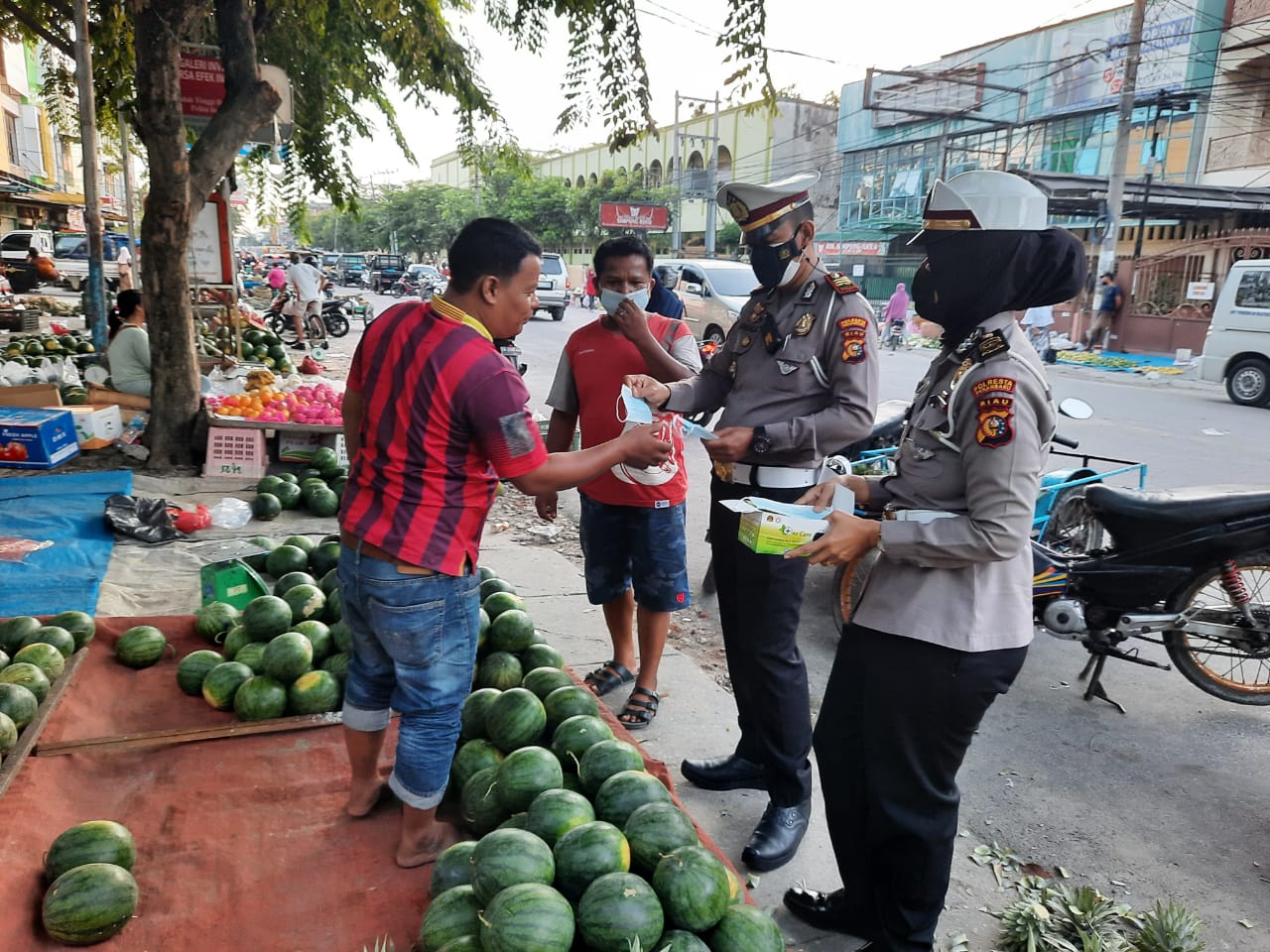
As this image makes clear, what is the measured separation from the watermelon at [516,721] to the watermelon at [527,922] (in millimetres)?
885

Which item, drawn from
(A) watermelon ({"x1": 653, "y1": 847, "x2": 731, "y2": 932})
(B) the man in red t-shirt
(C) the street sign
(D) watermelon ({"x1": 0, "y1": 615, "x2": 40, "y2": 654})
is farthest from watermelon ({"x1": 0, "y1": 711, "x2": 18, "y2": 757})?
(C) the street sign

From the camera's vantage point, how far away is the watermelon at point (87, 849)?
243cm

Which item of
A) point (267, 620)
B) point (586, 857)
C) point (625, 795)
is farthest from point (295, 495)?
point (586, 857)

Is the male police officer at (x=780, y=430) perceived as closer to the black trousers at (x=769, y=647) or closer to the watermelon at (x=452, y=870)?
the black trousers at (x=769, y=647)

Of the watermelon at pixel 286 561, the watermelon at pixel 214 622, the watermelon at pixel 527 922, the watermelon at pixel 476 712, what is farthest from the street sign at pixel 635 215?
the watermelon at pixel 527 922

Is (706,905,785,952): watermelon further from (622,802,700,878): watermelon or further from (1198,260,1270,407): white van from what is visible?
(1198,260,1270,407): white van

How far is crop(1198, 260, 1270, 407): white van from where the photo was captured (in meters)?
13.0

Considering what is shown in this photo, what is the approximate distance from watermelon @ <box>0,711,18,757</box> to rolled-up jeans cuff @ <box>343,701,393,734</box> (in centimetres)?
118

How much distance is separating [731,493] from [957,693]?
1272 millimetres

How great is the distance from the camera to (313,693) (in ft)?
11.2

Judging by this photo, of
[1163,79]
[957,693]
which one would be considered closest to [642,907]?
[957,693]

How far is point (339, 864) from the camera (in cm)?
268

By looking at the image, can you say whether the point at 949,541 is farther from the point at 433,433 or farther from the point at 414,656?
the point at 414,656

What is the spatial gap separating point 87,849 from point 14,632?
166 cm
